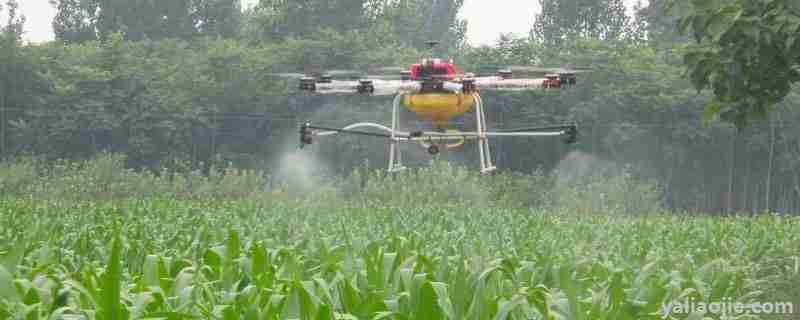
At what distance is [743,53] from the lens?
1313 cm

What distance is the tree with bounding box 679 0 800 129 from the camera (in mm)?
12711

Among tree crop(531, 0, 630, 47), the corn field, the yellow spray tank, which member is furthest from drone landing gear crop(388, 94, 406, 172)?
tree crop(531, 0, 630, 47)

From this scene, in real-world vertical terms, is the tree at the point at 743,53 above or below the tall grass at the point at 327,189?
above

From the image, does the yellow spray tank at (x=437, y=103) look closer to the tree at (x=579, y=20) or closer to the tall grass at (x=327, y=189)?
the tall grass at (x=327, y=189)

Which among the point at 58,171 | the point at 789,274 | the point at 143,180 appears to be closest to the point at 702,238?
the point at 789,274

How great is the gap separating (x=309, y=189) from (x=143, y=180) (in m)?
5.76

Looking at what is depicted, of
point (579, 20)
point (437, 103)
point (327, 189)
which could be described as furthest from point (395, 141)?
point (579, 20)

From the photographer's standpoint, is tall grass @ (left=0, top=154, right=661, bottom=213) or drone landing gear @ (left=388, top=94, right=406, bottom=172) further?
tall grass @ (left=0, top=154, right=661, bottom=213)

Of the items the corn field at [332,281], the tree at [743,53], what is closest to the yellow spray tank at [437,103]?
the corn field at [332,281]

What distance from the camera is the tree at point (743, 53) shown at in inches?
500

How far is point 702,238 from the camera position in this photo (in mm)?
21688

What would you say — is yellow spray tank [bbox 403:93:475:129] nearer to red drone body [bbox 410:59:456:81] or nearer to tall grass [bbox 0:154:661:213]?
red drone body [bbox 410:59:456:81]

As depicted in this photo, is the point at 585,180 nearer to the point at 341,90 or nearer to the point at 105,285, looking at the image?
the point at 341,90

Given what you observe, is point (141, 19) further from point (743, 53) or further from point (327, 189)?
point (743, 53)
